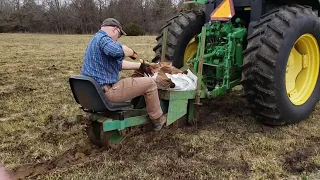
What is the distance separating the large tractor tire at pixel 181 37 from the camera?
5043mm

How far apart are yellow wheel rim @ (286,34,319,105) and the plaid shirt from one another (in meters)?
2.21

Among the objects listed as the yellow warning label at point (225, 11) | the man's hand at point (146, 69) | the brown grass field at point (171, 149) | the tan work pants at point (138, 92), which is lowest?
the brown grass field at point (171, 149)

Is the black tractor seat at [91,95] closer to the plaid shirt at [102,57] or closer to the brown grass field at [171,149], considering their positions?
the plaid shirt at [102,57]

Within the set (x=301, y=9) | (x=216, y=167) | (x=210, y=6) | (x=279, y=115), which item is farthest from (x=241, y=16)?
(x=216, y=167)

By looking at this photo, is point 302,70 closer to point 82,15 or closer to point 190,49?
point 190,49

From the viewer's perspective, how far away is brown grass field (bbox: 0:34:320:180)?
10.5 ft

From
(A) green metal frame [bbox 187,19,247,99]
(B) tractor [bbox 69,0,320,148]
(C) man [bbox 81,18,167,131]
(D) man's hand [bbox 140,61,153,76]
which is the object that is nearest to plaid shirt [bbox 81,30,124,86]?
(C) man [bbox 81,18,167,131]

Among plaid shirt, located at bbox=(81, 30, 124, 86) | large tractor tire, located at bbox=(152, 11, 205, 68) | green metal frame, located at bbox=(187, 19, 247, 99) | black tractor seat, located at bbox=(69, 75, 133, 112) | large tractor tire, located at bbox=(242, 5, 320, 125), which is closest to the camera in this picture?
black tractor seat, located at bbox=(69, 75, 133, 112)

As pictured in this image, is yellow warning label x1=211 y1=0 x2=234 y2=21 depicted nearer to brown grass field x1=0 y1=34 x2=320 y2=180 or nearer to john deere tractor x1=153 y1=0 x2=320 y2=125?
john deere tractor x1=153 y1=0 x2=320 y2=125

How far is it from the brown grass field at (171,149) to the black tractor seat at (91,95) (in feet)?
1.46

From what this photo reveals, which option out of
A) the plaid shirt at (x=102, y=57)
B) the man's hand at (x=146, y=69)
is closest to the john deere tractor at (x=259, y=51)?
the man's hand at (x=146, y=69)

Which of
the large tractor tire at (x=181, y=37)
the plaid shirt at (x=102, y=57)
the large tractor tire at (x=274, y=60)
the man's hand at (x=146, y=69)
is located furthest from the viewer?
the large tractor tire at (x=181, y=37)

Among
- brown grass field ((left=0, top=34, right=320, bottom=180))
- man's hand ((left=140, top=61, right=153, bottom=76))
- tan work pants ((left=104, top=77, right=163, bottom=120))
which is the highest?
man's hand ((left=140, top=61, right=153, bottom=76))

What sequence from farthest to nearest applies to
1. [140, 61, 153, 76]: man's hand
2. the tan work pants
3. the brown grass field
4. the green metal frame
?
the green metal frame → [140, 61, 153, 76]: man's hand → the tan work pants → the brown grass field
